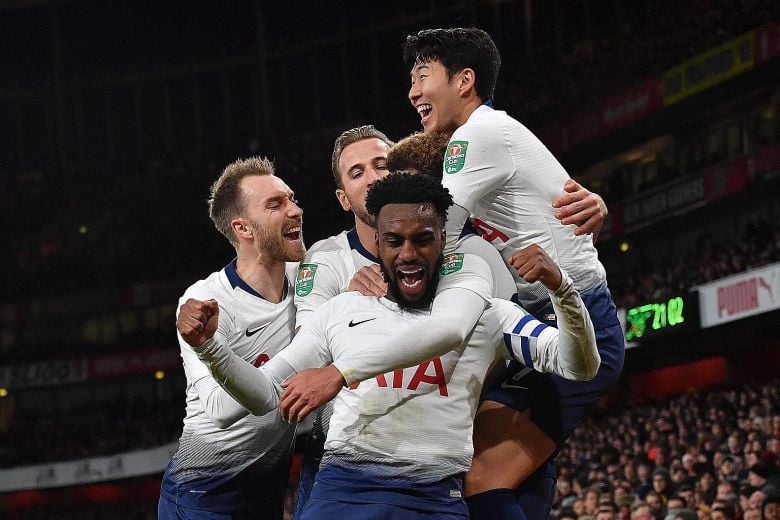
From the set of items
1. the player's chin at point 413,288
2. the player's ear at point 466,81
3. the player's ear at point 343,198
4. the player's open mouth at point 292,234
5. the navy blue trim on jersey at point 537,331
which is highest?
the player's ear at point 466,81

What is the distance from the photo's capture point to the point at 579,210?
14.9 ft

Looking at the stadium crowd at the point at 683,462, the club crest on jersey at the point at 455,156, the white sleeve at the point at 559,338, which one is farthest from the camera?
the stadium crowd at the point at 683,462

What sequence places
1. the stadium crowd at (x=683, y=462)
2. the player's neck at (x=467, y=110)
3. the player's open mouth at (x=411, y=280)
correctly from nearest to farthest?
the player's open mouth at (x=411, y=280), the player's neck at (x=467, y=110), the stadium crowd at (x=683, y=462)

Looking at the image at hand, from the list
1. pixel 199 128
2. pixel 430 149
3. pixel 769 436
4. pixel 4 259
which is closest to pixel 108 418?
pixel 4 259

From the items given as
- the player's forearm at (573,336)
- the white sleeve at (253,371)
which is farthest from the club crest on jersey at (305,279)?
the player's forearm at (573,336)

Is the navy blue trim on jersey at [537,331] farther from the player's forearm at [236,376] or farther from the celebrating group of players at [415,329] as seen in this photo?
the player's forearm at [236,376]

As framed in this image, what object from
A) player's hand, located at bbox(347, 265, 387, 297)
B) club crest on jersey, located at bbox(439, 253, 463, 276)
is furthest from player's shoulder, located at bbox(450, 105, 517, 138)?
player's hand, located at bbox(347, 265, 387, 297)

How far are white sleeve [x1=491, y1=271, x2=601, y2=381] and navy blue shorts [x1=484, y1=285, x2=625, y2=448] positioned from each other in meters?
0.35

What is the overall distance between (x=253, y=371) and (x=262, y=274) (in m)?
1.48

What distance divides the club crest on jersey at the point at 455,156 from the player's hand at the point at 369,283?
1.73 ft

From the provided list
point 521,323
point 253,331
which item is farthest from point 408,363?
point 253,331

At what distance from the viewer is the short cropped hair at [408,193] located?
4.28 metres

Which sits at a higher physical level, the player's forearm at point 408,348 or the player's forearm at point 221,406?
the player's forearm at point 408,348

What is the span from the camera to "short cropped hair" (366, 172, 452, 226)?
168 inches
